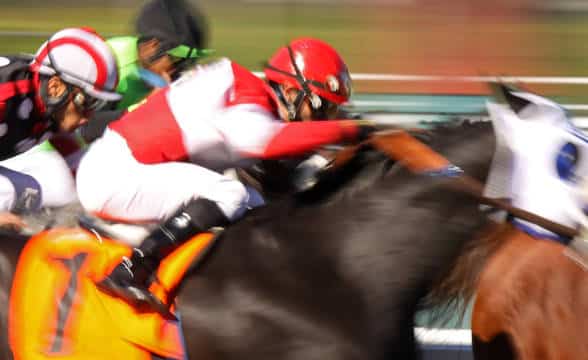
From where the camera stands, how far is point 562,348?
11.4 ft

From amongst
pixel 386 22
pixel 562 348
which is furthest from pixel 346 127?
pixel 386 22

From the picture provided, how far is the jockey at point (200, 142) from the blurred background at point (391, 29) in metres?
8.54

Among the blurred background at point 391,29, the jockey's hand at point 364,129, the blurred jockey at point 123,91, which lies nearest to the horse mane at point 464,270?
the jockey's hand at point 364,129

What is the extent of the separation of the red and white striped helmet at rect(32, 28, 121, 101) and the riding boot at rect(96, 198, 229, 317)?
808mm

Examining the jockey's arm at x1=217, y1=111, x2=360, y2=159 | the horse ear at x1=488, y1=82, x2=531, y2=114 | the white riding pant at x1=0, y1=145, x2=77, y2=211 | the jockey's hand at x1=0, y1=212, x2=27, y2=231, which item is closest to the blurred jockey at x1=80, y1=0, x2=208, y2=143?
the white riding pant at x1=0, y1=145, x2=77, y2=211

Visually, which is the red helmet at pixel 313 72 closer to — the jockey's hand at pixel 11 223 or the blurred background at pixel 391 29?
the jockey's hand at pixel 11 223

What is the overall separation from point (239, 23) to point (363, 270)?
43.0ft

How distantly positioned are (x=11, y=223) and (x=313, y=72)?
135cm

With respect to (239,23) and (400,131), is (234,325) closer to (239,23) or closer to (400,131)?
(400,131)

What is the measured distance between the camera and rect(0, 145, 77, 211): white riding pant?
13.7ft

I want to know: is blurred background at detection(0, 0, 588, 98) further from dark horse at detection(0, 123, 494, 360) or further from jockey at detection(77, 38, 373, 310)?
dark horse at detection(0, 123, 494, 360)

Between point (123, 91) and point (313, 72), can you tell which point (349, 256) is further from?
point (123, 91)

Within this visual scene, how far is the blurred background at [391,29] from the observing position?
1373cm

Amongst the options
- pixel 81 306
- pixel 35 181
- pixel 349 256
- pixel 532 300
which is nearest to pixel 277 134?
pixel 349 256
